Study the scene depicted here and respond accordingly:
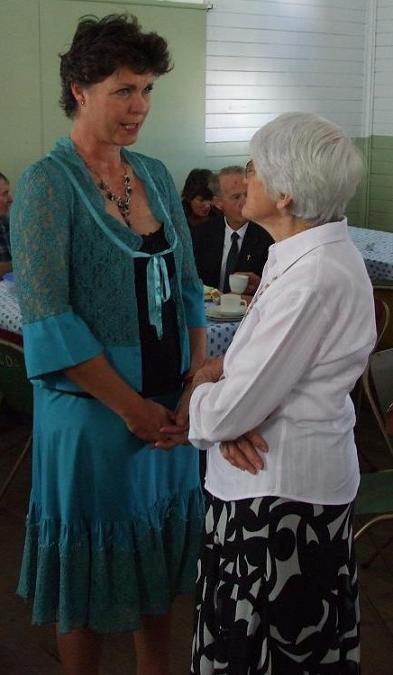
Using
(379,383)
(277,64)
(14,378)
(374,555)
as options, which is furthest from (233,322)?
(277,64)

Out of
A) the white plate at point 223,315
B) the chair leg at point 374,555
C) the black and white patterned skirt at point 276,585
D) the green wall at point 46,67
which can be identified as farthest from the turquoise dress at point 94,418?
the green wall at point 46,67

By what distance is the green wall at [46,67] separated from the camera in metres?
6.37

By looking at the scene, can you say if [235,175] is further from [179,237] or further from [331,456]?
[331,456]

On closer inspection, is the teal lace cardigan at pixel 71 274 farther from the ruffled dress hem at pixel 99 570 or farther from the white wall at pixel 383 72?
the white wall at pixel 383 72

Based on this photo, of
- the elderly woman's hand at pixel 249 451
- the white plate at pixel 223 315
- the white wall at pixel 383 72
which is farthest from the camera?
the white wall at pixel 383 72

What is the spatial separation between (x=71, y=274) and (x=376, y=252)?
399 centimetres

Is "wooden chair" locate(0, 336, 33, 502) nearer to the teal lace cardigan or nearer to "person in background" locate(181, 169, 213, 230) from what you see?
the teal lace cardigan

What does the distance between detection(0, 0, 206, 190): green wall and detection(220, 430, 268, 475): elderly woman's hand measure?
515 cm

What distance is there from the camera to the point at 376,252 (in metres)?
5.70

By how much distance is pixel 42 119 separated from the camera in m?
6.58

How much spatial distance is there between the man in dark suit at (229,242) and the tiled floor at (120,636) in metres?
1.45

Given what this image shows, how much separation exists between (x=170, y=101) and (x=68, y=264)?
5566 millimetres

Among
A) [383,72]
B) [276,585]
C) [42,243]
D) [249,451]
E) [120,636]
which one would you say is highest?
[383,72]

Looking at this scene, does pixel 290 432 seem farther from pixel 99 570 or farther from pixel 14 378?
pixel 14 378
